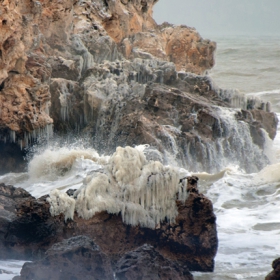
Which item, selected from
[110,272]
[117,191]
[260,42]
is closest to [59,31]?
[117,191]

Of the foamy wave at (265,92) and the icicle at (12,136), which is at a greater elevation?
the icicle at (12,136)

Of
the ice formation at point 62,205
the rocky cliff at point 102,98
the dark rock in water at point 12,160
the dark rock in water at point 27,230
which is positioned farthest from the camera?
the dark rock in water at point 12,160

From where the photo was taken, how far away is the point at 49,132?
10711 mm

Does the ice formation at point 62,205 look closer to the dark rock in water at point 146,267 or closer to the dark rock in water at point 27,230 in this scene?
the dark rock in water at point 27,230

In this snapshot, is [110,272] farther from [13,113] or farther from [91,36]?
[91,36]

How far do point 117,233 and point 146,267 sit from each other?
1098 mm

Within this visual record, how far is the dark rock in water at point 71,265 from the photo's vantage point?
5.20 metres

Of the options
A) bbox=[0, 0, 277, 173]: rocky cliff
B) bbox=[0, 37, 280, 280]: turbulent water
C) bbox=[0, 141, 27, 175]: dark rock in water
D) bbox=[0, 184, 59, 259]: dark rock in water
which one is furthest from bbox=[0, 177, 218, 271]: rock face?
bbox=[0, 141, 27, 175]: dark rock in water

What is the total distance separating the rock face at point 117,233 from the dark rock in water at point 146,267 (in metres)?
0.83

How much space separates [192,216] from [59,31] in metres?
7.63

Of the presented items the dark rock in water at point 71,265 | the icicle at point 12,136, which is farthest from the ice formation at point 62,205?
the icicle at point 12,136

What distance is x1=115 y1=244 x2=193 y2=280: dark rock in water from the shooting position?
5109 mm

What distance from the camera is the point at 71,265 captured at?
5227 millimetres

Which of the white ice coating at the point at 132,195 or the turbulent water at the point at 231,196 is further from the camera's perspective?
the turbulent water at the point at 231,196
